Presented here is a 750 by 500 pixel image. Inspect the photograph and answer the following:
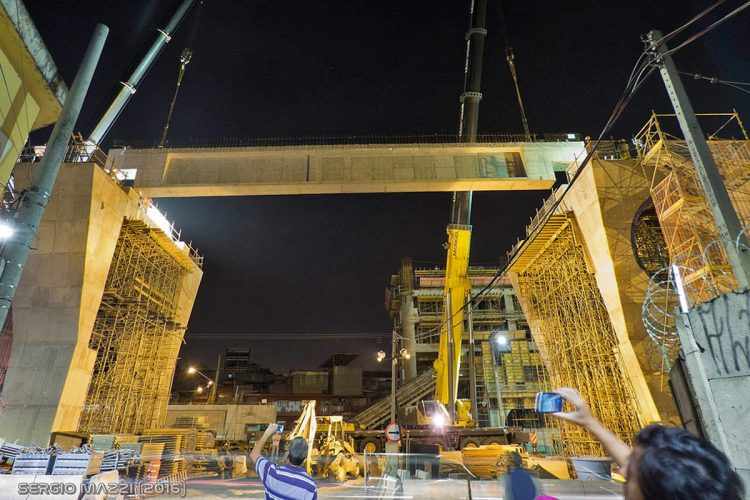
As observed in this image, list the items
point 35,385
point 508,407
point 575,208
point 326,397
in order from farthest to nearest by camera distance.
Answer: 1. point 326,397
2. point 508,407
3. point 575,208
4. point 35,385

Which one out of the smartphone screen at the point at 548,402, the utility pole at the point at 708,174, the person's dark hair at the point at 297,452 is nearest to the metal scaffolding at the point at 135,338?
the person's dark hair at the point at 297,452

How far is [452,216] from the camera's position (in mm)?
23312

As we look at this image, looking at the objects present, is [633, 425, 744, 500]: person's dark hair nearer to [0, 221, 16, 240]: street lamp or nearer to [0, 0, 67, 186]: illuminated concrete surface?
[0, 221, 16, 240]: street lamp

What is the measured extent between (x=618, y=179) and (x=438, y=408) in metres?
14.6

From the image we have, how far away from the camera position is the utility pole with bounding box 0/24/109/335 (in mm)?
5672

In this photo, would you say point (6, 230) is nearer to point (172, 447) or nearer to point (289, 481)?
point (289, 481)

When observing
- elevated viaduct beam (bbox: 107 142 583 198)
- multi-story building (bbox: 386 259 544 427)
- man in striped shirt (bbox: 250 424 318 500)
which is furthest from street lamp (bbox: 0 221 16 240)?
multi-story building (bbox: 386 259 544 427)

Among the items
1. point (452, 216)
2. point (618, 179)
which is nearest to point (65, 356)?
point (452, 216)

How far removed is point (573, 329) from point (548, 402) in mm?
23457

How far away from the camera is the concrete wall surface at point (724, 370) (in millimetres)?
4402

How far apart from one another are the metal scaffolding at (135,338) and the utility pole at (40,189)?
14475 mm

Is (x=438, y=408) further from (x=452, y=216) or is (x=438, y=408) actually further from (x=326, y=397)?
(x=326, y=397)

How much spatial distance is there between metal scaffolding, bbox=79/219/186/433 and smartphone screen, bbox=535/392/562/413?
21243 mm

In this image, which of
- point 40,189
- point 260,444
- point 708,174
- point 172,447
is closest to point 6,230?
point 40,189
